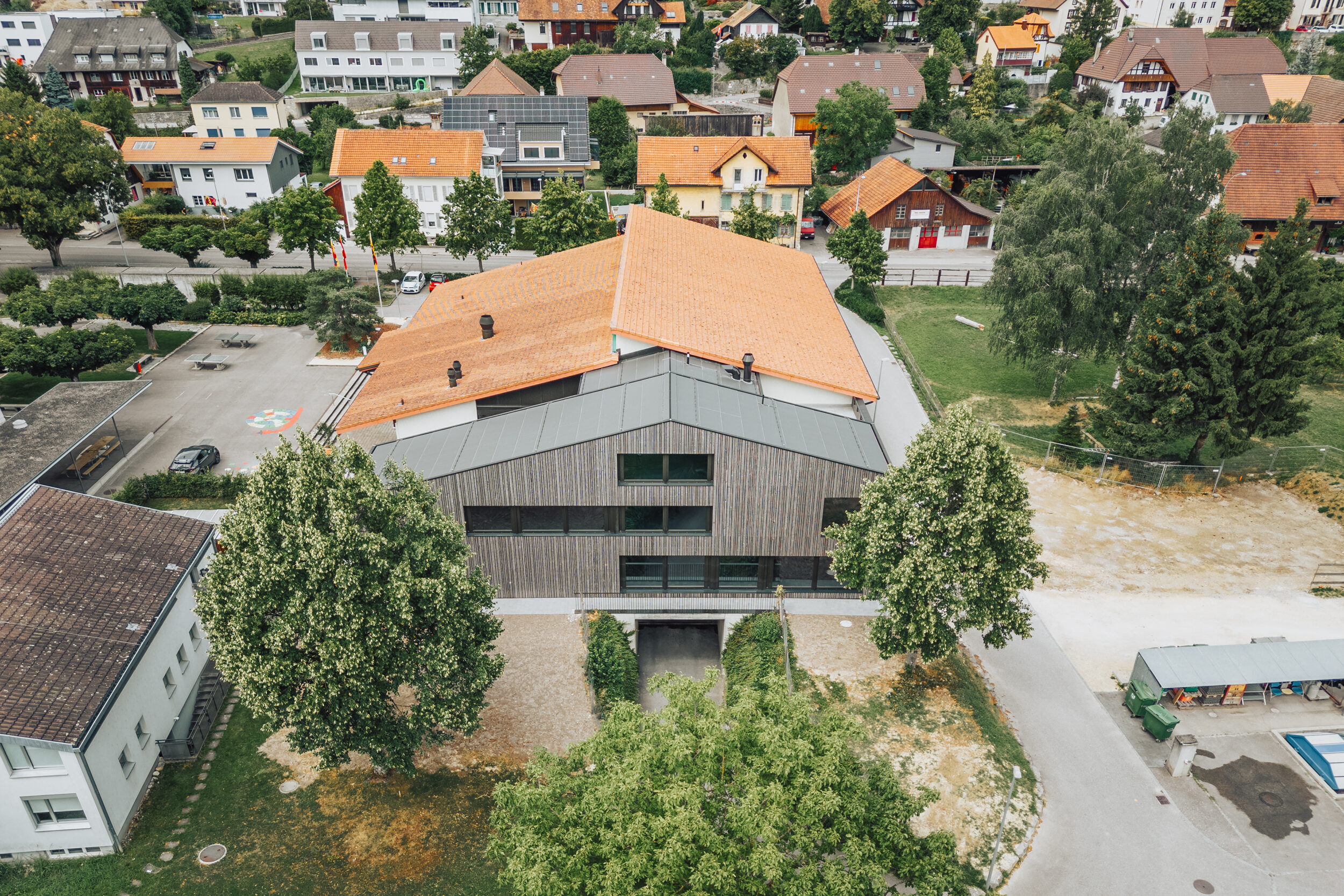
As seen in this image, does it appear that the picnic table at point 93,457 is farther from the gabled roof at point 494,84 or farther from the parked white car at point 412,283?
the gabled roof at point 494,84

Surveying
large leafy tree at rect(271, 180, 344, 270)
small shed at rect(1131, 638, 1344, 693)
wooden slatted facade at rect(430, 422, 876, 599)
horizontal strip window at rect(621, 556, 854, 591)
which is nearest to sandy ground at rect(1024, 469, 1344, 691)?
small shed at rect(1131, 638, 1344, 693)

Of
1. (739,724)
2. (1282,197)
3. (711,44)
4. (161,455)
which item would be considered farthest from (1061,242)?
(711,44)

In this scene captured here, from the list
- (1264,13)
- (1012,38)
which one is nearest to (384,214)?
(1012,38)

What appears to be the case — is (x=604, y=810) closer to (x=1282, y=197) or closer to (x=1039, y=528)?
(x=1039, y=528)

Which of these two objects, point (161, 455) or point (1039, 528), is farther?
point (161, 455)

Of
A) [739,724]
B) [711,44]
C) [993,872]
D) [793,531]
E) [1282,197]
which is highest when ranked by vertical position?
[711,44]

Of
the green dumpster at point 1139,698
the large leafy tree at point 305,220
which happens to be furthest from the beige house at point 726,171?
the green dumpster at point 1139,698

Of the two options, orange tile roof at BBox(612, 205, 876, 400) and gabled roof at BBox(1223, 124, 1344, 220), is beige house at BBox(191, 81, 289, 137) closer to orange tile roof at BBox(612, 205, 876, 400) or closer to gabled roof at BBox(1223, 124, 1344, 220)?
orange tile roof at BBox(612, 205, 876, 400)
